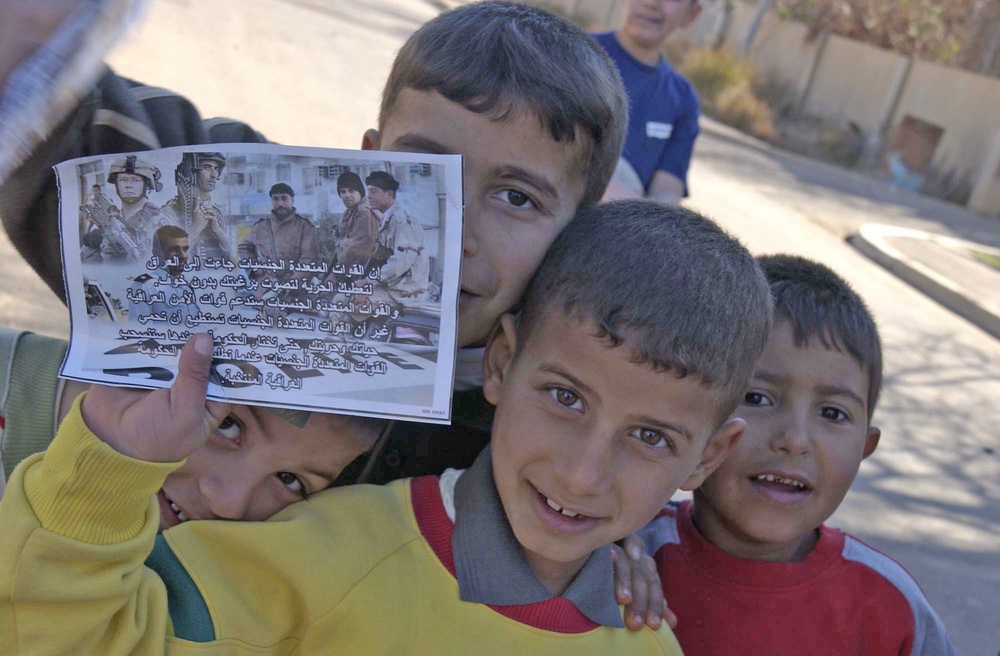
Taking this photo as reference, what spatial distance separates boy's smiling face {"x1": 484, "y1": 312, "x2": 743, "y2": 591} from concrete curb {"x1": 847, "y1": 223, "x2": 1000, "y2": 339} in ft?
25.2

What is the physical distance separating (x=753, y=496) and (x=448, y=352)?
0.94 m

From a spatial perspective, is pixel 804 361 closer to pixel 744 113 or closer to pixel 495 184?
pixel 495 184

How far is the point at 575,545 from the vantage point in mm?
1546

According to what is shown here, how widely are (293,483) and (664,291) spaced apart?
0.65 meters

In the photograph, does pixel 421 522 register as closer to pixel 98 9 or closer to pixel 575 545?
pixel 575 545

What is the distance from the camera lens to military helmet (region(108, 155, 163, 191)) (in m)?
1.26

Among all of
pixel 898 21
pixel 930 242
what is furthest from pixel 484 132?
pixel 898 21

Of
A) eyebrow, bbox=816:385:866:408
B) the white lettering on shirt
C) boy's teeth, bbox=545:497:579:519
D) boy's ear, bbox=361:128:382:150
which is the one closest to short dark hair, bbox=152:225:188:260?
boy's ear, bbox=361:128:382:150

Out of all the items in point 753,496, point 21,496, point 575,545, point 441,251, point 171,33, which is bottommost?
point 171,33

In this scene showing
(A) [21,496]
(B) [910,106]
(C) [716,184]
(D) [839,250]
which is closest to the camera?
(A) [21,496]

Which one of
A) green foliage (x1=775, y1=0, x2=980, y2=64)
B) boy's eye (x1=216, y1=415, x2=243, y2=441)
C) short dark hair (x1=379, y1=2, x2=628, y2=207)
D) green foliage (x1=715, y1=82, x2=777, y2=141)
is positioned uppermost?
short dark hair (x1=379, y1=2, x2=628, y2=207)

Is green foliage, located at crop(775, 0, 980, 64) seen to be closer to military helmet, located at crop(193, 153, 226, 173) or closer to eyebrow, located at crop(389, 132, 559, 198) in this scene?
eyebrow, located at crop(389, 132, 559, 198)

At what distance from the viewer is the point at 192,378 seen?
1.27 meters

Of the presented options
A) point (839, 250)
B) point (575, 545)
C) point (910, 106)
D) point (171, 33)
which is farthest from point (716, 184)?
point (575, 545)
